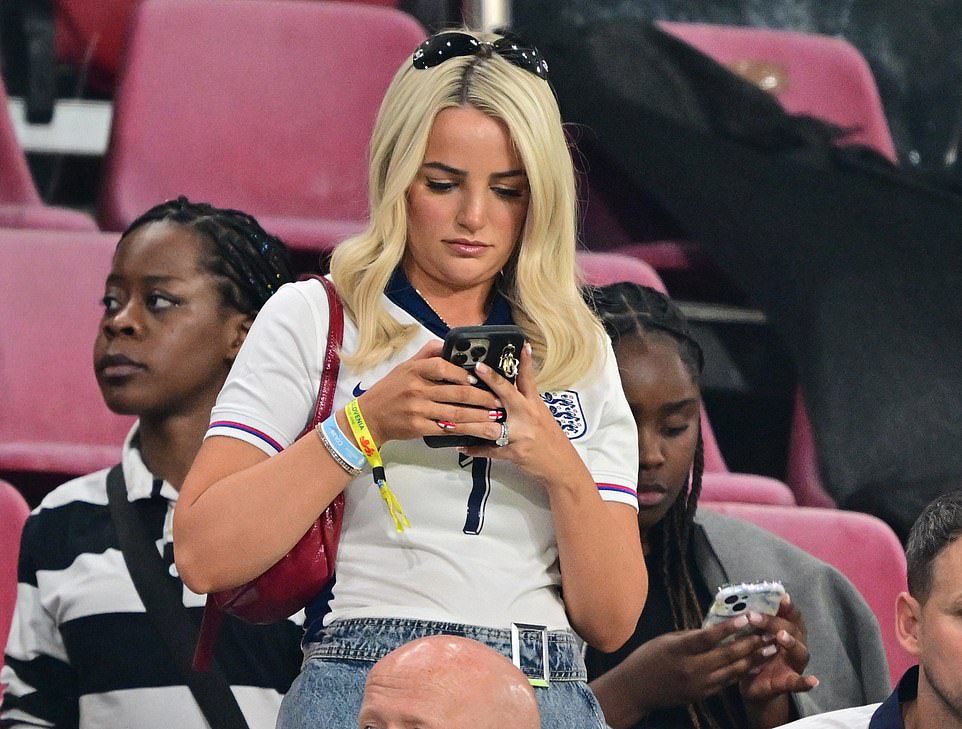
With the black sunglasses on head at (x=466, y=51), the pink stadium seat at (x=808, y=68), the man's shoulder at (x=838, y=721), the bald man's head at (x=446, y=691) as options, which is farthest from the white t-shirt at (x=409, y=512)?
the pink stadium seat at (x=808, y=68)

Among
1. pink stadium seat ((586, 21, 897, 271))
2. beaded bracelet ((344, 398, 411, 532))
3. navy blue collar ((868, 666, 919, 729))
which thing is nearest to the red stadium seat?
beaded bracelet ((344, 398, 411, 532))

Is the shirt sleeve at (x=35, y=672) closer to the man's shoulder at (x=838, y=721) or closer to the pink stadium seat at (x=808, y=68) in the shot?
the man's shoulder at (x=838, y=721)

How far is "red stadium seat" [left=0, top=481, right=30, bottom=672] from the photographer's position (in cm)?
201

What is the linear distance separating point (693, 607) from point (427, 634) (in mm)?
791

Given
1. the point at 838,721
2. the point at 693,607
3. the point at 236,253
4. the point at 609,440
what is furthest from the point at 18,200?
the point at 838,721

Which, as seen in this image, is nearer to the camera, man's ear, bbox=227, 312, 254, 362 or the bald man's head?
the bald man's head

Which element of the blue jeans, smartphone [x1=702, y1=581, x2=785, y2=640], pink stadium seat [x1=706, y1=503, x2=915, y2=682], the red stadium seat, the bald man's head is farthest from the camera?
pink stadium seat [x1=706, y1=503, x2=915, y2=682]

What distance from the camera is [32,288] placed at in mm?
2576

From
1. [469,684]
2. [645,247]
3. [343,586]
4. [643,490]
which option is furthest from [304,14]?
[469,684]

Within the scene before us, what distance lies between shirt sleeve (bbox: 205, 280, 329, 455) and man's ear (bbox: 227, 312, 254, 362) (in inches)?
27.3

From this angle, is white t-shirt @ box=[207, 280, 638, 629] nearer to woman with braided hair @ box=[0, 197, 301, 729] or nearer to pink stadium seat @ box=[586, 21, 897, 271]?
woman with braided hair @ box=[0, 197, 301, 729]

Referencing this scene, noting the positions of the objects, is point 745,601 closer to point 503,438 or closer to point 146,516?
point 503,438

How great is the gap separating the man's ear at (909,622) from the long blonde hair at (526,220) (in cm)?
46

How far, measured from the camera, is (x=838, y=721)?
1666 millimetres
